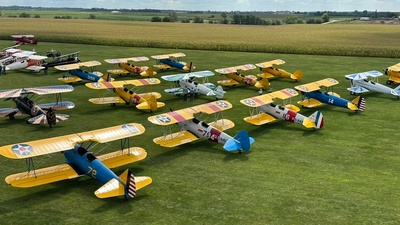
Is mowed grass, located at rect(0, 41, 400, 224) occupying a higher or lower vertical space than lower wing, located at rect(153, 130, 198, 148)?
lower

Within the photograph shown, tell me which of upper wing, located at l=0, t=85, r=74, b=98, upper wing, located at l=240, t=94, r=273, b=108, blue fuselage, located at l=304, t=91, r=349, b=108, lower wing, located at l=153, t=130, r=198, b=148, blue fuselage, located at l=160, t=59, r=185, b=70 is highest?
upper wing, located at l=0, t=85, r=74, b=98

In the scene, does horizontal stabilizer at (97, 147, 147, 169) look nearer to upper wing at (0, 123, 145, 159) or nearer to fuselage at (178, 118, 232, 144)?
upper wing at (0, 123, 145, 159)

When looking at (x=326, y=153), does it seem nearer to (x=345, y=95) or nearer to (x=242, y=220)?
(x=242, y=220)

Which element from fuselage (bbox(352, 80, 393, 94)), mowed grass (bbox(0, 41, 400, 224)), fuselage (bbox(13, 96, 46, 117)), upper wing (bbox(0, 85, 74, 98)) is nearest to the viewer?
mowed grass (bbox(0, 41, 400, 224))

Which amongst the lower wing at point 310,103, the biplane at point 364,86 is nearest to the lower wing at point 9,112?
the lower wing at point 310,103

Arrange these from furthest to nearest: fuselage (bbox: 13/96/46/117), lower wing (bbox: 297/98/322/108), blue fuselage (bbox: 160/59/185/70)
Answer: blue fuselage (bbox: 160/59/185/70) → lower wing (bbox: 297/98/322/108) → fuselage (bbox: 13/96/46/117)

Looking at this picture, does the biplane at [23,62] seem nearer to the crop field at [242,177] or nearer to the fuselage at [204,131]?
the crop field at [242,177]

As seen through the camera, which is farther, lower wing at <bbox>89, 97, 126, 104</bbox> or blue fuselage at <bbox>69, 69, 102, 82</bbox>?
blue fuselage at <bbox>69, 69, 102, 82</bbox>

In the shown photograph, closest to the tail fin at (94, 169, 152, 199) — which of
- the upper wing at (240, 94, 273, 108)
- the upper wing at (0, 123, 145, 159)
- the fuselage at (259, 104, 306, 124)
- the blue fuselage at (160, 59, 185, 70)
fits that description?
the upper wing at (0, 123, 145, 159)
